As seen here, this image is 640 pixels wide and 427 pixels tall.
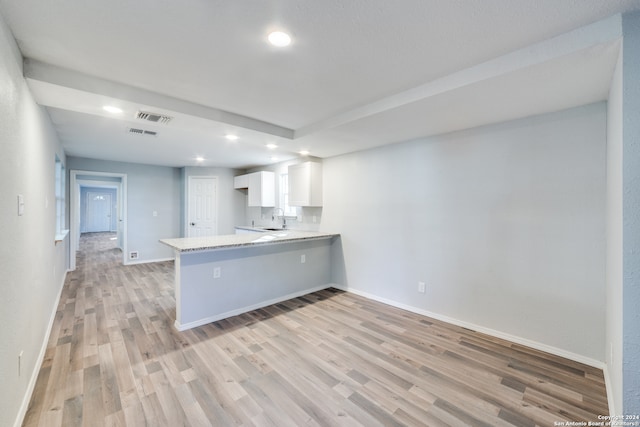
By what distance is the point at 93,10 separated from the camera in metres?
1.40

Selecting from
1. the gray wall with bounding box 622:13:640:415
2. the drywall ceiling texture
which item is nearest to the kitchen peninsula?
the drywall ceiling texture

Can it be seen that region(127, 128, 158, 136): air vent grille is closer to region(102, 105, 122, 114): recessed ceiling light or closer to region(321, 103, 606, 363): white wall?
region(102, 105, 122, 114): recessed ceiling light

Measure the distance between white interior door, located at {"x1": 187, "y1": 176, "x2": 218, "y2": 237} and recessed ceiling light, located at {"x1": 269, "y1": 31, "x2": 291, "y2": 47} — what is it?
5555 millimetres

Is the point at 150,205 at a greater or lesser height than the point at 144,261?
greater

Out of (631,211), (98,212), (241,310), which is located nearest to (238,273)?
(241,310)

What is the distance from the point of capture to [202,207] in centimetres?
668

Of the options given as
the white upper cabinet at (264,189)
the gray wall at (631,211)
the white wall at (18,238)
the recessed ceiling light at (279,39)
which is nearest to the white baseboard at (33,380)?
the white wall at (18,238)

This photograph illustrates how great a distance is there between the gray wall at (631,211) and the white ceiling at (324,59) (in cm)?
13

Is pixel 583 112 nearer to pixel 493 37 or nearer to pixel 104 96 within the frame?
pixel 493 37

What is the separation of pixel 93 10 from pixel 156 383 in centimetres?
243

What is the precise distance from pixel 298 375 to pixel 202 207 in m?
5.43

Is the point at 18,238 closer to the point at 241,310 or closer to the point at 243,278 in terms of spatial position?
the point at 243,278

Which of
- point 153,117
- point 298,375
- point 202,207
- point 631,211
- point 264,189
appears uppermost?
point 153,117

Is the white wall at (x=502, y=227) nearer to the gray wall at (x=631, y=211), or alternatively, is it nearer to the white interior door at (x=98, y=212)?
the gray wall at (x=631, y=211)
